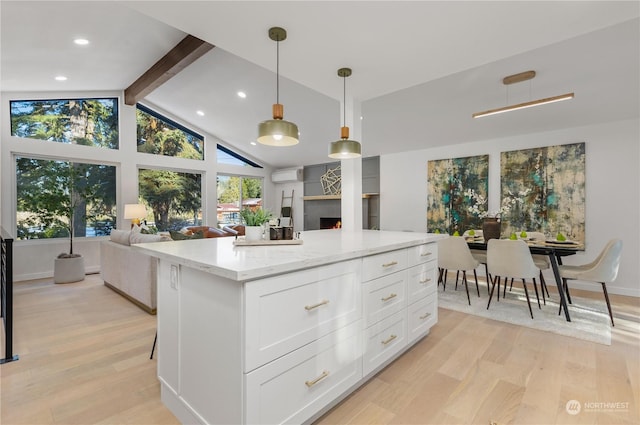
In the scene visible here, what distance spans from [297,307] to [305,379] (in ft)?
1.17

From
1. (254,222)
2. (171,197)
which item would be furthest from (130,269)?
(171,197)

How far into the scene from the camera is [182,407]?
1572 mm

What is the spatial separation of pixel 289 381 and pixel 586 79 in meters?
4.27

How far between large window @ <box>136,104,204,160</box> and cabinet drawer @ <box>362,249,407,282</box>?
6.06 meters

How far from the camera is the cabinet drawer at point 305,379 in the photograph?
1.24m

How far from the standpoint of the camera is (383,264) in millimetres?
1926

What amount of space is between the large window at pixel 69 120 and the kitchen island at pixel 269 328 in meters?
5.18

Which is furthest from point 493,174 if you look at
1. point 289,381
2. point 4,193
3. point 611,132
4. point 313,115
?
point 4,193

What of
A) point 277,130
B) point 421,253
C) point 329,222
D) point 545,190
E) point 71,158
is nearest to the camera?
point 277,130

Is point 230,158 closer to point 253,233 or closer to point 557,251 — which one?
point 253,233

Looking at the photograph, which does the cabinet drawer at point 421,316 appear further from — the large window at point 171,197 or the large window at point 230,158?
the large window at point 230,158

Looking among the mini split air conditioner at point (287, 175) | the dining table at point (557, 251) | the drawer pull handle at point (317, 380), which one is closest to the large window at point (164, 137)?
the mini split air conditioner at point (287, 175)

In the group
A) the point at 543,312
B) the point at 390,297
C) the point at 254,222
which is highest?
the point at 254,222

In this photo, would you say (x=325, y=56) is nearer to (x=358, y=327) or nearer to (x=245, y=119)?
(x=358, y=327)
